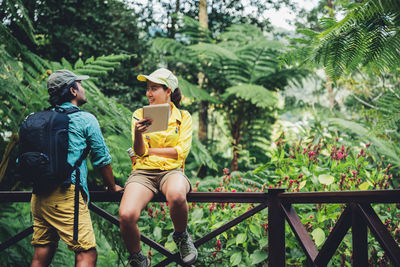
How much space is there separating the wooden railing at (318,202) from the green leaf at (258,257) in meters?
0.59

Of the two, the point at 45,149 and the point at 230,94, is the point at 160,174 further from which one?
the point at 230,94

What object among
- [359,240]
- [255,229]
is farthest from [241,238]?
[359,240]

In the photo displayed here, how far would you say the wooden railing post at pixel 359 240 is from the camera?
70.9 inches

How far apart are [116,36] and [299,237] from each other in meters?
7.64

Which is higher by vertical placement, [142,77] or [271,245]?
[142,77]

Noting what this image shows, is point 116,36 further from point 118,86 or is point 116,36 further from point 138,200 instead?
point 138,200

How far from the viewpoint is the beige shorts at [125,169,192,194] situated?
2.29m

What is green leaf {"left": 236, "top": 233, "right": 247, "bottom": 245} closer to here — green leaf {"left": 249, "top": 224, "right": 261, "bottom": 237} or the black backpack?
green leaf {"left": 249, "top": 224, "right": 261, "bottom": 237}

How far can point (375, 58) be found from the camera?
96.9 inches

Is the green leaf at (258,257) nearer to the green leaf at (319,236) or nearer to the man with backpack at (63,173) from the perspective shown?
the green leaf at (319,236)

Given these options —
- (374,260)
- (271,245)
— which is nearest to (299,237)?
(271,245)

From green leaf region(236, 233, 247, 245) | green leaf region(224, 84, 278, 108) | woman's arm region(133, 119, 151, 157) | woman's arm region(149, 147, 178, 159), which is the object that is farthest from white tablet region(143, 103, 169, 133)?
green leaf region(224, 84, 278, 108)

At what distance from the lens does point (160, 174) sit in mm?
2340

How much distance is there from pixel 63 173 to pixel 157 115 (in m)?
0.60
